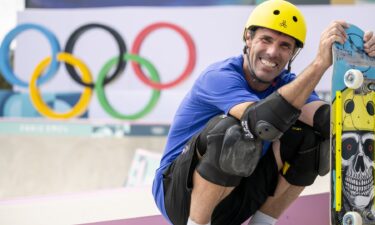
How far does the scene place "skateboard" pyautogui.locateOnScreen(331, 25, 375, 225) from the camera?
2137mm

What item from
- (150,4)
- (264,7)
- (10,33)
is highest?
(264,7)

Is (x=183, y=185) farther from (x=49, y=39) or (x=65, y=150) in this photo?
(x=49, y=39)

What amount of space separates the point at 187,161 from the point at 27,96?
223 inches

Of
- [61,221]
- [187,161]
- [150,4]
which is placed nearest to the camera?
[187,161]

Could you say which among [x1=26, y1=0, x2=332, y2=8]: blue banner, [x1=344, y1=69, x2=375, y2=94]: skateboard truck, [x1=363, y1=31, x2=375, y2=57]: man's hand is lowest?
[x1=26, y1=0, x2=332, y2=8]: blue banner

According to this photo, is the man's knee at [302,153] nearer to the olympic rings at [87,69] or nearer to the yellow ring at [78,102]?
the olympic rings at [87,69]

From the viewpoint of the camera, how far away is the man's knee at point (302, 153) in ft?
7.47

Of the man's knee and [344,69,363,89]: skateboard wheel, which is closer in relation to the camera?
[344,69,363,89]: skateboard wheel

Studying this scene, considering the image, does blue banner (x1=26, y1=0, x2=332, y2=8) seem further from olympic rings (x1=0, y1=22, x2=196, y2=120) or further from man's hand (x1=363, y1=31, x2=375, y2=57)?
man's hand (x1=363, y1=31, x2=375, y2=57)

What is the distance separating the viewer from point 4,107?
24.4ft

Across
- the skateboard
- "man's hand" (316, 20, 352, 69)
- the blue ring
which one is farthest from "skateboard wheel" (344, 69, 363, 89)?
the blue ring

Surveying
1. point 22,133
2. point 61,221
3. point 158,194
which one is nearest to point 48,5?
point 22,133

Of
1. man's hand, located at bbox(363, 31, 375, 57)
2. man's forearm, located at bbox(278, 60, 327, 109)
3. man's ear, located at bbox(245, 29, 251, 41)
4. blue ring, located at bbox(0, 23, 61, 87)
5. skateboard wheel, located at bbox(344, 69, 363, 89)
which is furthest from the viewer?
blue ring, located at bbox(0, 23, 61, 87)

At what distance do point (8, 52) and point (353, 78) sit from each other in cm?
629
